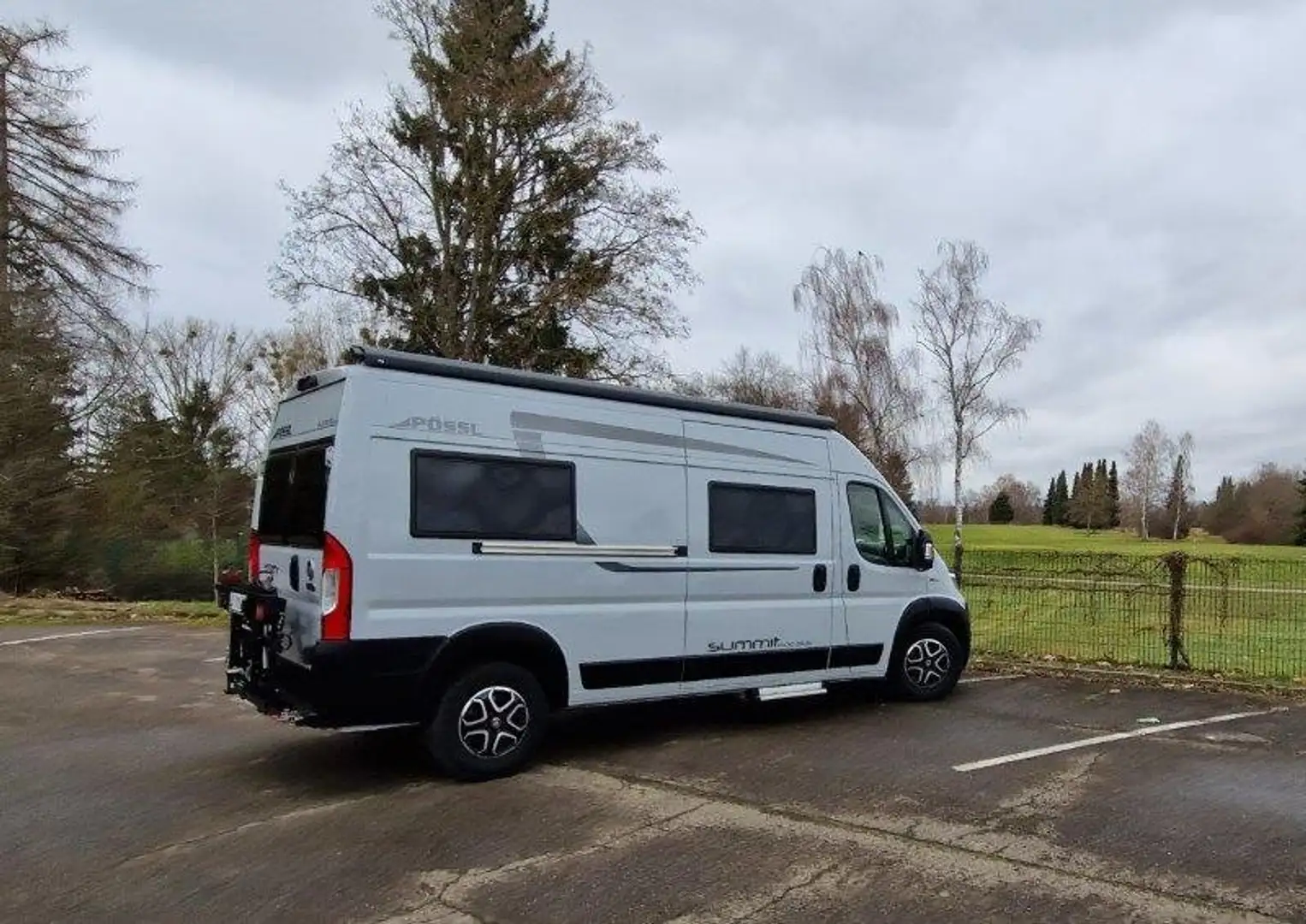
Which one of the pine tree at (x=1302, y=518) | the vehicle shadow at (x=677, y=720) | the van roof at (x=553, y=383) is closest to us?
the van roof at (x=553, y=383)

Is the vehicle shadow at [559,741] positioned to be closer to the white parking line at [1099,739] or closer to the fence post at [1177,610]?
the white parking line at [1099,739]

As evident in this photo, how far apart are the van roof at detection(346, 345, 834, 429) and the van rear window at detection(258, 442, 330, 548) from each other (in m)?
0.63

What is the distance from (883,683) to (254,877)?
18.5 ft

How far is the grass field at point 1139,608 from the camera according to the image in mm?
10156

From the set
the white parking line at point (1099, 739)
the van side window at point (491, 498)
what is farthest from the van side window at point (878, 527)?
the van side window at point (491, 498)

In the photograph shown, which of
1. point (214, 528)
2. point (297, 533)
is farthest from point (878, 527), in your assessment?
point (214, 528)

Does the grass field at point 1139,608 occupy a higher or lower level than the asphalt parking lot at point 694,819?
higher

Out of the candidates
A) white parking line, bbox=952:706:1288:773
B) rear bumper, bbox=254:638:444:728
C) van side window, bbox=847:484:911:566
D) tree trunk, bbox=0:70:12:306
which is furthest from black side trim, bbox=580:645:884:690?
tree trunk, bbox=0:70:12:306

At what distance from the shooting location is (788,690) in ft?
26.1

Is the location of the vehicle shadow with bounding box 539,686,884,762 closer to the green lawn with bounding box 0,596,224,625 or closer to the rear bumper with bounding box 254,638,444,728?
the rear bumper with bounding box 254,638,444,728

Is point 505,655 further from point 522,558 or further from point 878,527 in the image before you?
point 878,527

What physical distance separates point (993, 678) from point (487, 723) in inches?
234

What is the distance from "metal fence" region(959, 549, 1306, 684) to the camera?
10.2 m

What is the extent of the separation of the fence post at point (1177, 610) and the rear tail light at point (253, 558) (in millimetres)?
8560
